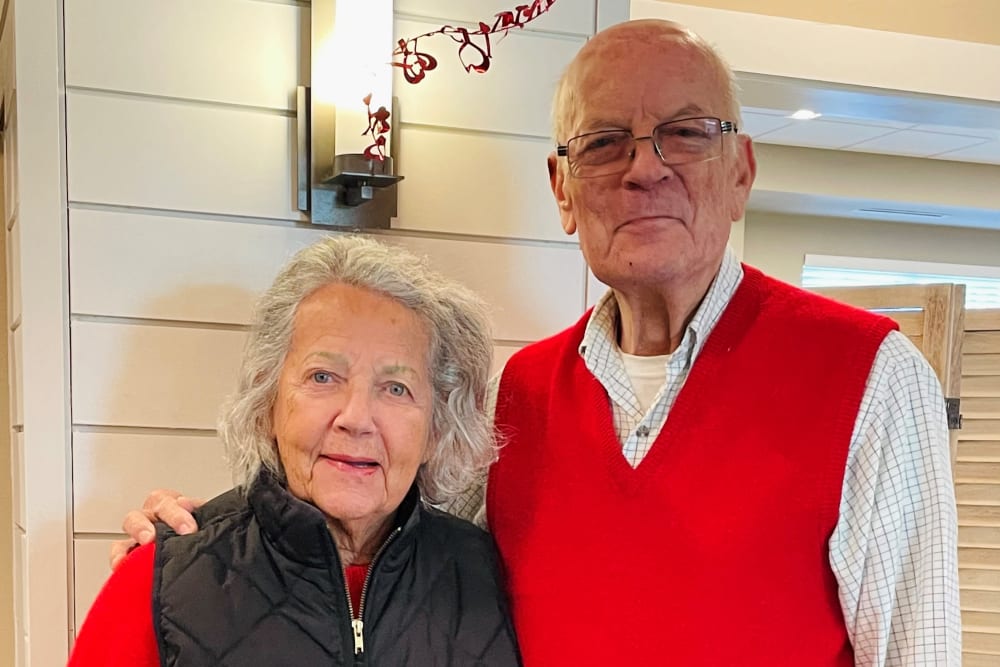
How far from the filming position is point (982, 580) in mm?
3689

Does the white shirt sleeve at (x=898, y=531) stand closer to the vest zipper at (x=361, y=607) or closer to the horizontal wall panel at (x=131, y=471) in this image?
the vest zipper at (x=361, y=607)

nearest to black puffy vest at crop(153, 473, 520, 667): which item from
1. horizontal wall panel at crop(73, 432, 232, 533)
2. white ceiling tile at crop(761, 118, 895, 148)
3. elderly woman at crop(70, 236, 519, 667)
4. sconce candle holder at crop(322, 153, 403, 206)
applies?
elderly woman at crop(70, 236, 519, 667)

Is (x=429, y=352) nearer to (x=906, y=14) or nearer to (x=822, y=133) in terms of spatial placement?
(x=906, y=14)

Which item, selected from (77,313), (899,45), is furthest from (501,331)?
(899,45)

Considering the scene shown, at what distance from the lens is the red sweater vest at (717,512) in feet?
3.51

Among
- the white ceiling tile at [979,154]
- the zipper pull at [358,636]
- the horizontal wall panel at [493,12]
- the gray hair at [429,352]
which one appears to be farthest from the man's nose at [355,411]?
the white ceiling tile at [979,154]

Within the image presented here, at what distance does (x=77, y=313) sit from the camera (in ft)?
4.53

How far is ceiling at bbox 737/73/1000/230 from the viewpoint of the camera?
292 centimetres

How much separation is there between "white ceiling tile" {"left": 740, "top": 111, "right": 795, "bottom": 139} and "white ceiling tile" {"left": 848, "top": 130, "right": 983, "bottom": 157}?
0.70 metres

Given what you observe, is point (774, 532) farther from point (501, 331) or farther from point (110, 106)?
point (110, 106)

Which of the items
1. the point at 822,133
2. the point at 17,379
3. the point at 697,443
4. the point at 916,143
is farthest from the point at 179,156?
the point at 916,143

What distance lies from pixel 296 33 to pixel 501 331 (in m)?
0.62

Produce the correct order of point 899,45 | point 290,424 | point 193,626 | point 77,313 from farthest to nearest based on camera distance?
point 899,45, point 77,313, point 290,424, point 193,626

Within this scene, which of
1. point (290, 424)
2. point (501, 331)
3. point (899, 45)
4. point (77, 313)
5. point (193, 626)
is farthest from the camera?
point (899, 45)
